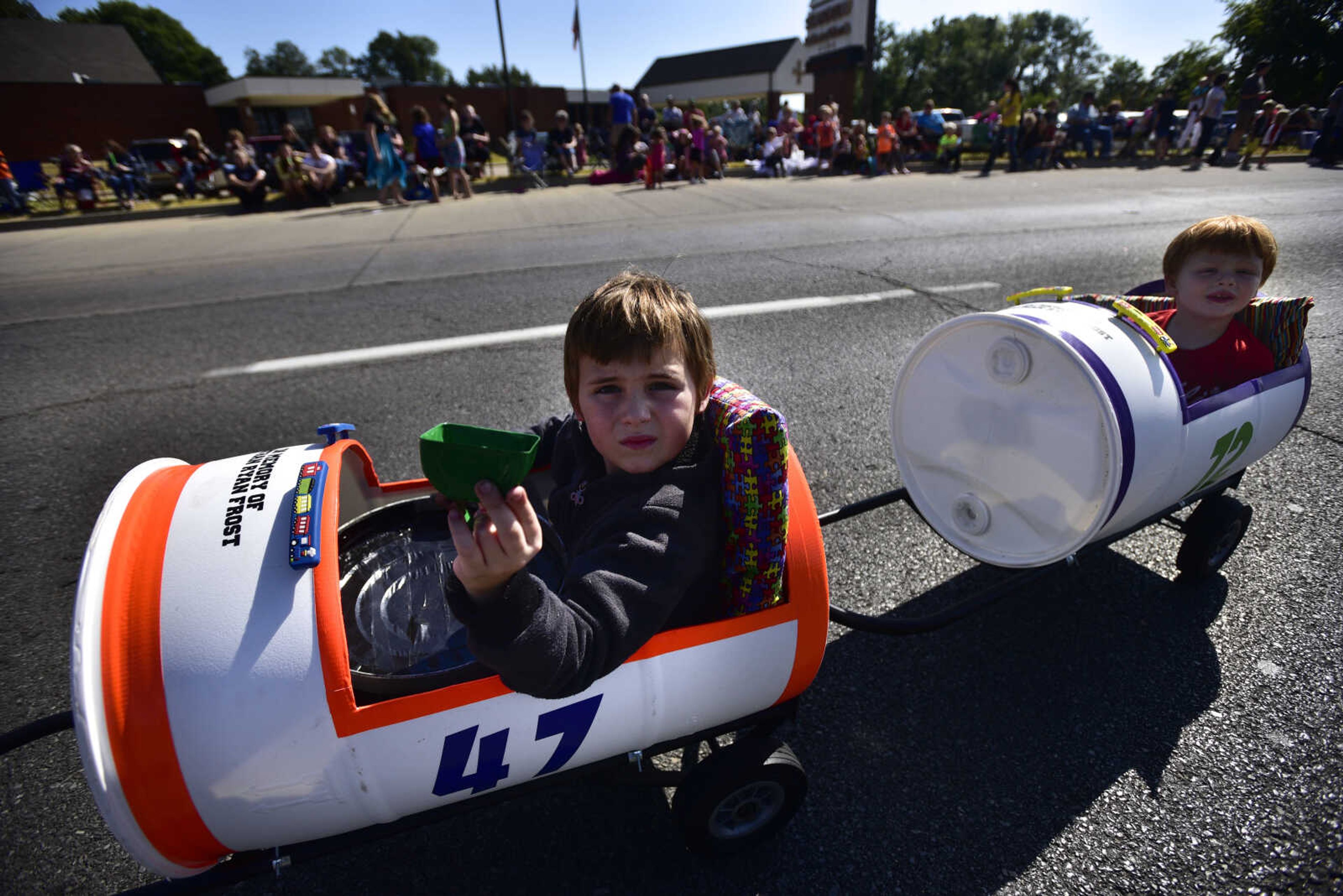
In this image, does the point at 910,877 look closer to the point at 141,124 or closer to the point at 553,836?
the point at 553,836

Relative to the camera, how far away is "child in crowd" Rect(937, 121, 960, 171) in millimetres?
18141

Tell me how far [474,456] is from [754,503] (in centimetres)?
74

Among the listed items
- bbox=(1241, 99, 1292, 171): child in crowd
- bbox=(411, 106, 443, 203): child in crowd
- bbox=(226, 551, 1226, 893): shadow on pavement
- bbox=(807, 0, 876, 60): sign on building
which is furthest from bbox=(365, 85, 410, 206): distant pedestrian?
bbox=(807, 0, 876, 60): sign on building

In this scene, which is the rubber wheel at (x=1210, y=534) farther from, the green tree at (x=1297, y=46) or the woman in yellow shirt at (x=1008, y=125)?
the green tree at (x=1297, y=46)

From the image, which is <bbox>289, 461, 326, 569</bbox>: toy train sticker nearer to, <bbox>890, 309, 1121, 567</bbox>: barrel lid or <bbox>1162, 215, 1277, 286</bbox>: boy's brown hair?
<bbox>890, 309, 1121, 567</bbox>: barrel lid

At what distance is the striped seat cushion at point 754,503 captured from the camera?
4.97 feet

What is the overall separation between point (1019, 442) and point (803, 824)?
1.40 meters

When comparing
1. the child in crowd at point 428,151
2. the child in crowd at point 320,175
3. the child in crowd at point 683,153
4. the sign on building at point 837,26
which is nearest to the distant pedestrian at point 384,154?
the child in crowd at point 428,151

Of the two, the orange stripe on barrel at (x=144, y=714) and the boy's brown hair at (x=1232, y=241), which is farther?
the boy's brown hair at (x=1232, y=241)

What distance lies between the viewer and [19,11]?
51.4m

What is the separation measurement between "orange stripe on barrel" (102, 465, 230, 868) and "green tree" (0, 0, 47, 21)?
72423 mm

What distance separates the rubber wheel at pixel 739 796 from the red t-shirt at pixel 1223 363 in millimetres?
2079

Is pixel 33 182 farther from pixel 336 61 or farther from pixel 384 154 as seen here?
pixel 336 61

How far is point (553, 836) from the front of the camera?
1.77 m
